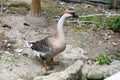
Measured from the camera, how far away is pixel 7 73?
5.60m

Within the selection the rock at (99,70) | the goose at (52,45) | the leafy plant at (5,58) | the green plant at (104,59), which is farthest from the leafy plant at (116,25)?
the leafy plant at (5,58)

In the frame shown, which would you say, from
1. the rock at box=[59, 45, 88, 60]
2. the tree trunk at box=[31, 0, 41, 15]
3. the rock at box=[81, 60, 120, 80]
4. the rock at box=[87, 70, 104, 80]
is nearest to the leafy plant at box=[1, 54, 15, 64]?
the rock at box=[59, 45, 88, 60]

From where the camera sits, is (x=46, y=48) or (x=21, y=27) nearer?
(x=46, y=48)

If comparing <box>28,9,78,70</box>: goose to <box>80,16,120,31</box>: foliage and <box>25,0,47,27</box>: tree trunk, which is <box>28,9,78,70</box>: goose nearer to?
<box>25,0,47,27</box>: tree trunk

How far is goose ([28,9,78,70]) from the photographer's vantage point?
568 cm

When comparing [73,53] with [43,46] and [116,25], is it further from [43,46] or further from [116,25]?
[116,25]

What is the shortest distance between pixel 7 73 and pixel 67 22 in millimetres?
2627

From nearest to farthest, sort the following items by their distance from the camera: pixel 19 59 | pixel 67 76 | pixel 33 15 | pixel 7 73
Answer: pixel 67 76 < pixel 7 73 < pixel 19 59 < pixel 33 15

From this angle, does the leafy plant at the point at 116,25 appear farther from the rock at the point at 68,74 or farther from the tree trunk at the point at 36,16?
the rock at the point at 68,74

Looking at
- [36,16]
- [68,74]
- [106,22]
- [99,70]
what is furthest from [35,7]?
[68,74]

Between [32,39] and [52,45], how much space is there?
1.12m

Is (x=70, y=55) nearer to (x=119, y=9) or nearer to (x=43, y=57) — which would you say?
(x=43, y=57)

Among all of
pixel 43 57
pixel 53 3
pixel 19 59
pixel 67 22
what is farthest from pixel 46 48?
pixel 53 3

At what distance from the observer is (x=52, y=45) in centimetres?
572
